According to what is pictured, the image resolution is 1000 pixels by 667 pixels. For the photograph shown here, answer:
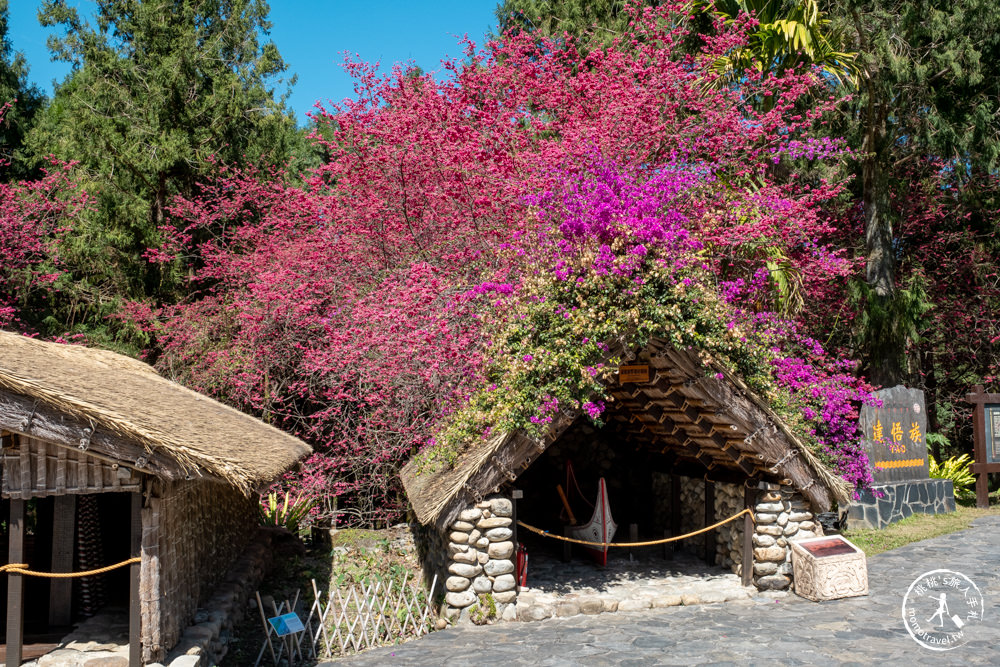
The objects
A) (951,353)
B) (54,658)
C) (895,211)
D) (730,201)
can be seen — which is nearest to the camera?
(54,658)

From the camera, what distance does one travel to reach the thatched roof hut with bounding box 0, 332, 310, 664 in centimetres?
586

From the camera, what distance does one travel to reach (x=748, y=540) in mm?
9742

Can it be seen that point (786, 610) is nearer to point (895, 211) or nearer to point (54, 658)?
point (54, 658)

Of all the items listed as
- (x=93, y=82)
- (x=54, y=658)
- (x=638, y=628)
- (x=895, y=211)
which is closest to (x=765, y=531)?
(x=638, y=628)

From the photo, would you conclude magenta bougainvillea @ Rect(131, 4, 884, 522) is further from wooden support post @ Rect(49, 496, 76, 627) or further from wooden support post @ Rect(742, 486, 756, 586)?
wooden support post @ Rect(49, 496, 76, 627)

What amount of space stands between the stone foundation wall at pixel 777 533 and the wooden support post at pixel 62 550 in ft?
26.7

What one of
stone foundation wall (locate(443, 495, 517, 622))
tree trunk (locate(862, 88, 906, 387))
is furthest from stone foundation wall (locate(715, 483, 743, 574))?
tree trunk (locate(862, 88, 906, 387))

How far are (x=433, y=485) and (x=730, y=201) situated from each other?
7.73m

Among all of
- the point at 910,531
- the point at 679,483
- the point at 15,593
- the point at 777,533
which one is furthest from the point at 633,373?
the point at 910,531

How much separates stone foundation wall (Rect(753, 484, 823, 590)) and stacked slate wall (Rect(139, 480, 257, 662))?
6.98m

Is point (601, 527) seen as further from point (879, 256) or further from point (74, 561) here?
point (879, 256)

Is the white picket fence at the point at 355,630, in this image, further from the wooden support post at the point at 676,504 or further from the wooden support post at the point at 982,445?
the wooden support post at the point at 982,445

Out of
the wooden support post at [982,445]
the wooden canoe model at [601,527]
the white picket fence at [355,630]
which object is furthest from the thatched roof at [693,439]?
the wooden support post at [982,445]

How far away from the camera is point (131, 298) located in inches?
610
